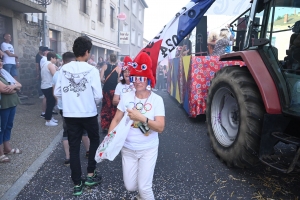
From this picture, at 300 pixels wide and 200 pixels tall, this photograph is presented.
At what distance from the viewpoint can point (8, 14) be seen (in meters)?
7.71

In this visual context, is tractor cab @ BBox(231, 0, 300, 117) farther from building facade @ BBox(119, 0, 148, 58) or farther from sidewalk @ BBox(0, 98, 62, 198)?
building facade @ BBox(119, 0, 148, 58)

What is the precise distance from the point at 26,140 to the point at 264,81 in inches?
161

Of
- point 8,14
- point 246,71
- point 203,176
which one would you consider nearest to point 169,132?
point 203,176

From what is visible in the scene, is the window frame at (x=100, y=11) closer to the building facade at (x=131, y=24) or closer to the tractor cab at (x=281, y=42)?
the building facade at (x=131, y=24)

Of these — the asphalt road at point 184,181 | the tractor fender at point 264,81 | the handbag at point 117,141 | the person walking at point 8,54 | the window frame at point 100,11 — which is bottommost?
the asphalt road at point 184,181

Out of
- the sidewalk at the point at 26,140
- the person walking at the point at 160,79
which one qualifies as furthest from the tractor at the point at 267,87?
the person walking at the point at 160,79

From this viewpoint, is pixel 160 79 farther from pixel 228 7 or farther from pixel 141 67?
pixel 141 67

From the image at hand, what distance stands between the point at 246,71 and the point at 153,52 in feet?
4.11

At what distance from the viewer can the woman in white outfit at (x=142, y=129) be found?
7.16ft

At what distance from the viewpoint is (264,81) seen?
2.75m

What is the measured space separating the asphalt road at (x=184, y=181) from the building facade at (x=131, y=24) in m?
18.0

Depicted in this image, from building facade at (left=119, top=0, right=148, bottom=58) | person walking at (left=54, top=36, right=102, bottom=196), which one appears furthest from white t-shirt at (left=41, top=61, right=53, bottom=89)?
building facade at (left=119, top=0, right=148, bottom=58)

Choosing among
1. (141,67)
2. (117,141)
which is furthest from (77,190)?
(141,67)

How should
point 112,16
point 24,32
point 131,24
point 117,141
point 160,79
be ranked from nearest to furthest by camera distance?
point 117,141 → point 24,32 → point 160,79 → point 112,16 → point 131,24
